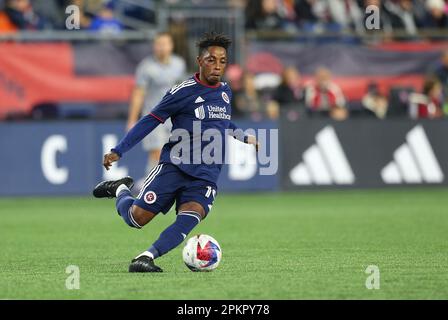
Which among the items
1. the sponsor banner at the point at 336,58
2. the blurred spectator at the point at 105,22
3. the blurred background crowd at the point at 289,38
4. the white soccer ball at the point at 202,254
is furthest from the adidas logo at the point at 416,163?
the white soccer ball at the point at 202,254

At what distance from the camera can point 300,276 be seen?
356 inches

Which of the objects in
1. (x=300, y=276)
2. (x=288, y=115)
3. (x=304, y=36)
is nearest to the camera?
(x=300, y=276)

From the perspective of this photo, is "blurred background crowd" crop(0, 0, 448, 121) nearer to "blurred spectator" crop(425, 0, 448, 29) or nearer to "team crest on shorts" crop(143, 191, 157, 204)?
"blurred spectator" crop(425, 0, 448, 29)

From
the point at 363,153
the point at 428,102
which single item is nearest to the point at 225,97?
the point at 363,153

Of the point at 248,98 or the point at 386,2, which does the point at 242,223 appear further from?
the point at 386,2

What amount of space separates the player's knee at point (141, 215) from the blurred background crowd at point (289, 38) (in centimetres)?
1046

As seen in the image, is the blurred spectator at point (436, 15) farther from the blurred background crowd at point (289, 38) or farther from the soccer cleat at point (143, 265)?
the soccer cleat at point (143, 265)

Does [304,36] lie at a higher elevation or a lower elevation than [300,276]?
higher

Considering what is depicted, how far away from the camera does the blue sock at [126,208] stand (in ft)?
32.0

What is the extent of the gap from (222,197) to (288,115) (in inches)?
80.2

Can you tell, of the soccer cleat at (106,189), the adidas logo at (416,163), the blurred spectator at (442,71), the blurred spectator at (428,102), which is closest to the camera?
the soccer cleat at (106,189)

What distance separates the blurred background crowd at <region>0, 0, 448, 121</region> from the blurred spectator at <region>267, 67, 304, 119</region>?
0.02 m
